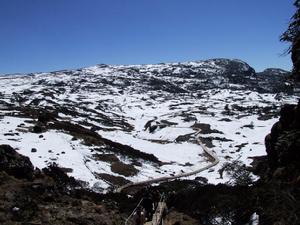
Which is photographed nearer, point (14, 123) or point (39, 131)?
point (39, 131)

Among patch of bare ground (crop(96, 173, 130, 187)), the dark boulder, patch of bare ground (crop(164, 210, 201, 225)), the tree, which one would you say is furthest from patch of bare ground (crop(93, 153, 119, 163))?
the tree

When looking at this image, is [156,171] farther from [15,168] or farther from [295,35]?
[295,35]

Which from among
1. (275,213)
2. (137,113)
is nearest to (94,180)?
(275,213)

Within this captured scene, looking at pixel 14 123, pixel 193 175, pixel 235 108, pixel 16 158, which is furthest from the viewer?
pixel 235 108

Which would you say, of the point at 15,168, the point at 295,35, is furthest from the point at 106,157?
the point at 295,35

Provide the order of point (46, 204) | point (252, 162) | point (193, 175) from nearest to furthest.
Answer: point (46, 204), point (193, 175), point (252, 162)

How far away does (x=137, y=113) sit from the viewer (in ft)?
604

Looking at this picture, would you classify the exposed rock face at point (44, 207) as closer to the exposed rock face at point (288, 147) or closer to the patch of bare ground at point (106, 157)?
the exposed rock face at point (288, 147)

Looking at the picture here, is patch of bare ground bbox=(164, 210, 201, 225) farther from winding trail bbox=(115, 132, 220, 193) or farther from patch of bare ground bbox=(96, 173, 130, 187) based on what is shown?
patch of bare ground bbox=(96, 173, 130, 187)

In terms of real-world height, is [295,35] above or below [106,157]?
above

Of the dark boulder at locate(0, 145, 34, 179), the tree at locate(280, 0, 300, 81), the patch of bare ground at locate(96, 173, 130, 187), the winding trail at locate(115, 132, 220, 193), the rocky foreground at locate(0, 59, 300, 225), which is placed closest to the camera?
the tree at locate(280, 0, 300, 81)

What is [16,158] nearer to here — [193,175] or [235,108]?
[193,175]

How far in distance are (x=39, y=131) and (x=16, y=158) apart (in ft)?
117

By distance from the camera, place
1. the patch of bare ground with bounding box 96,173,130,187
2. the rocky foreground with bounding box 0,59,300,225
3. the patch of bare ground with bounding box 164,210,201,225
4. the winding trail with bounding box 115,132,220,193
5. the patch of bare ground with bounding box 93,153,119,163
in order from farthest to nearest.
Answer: the patch of bare ground with bounding box 93,153,119,163 → the patch of bare ground with bounding box 96,173,130,187 → the winding trail with bounding box 115,132,220,193 → the patch of bare ground with bounding box 164,210,201,225 → the rocky foreground with bounding box 0,59,300,225
